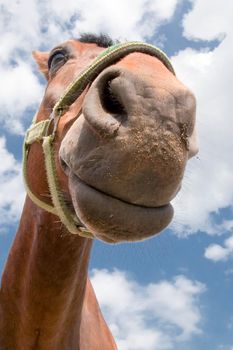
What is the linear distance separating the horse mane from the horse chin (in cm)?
177

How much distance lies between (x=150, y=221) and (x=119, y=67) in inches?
30.9

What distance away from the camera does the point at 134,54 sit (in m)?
2.80

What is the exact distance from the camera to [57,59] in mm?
4098

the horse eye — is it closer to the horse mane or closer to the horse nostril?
the horse mane

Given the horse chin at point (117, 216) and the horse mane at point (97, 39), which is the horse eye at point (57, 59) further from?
the horse chin at point (117, 216)

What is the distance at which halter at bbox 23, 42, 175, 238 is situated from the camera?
2902 millimetres

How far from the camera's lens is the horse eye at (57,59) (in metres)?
4.03

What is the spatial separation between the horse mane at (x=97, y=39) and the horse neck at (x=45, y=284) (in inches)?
55.7

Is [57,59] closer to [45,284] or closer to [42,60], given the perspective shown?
[42,60]

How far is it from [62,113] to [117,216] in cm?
110

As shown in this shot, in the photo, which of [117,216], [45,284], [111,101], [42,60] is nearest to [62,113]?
[111,101]

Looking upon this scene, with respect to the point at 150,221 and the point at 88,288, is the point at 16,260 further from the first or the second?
the point at 150,221

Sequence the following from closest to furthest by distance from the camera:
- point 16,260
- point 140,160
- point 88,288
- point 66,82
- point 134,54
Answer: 1. point 140,160
2. point 134,54
3. point 66,82
4. point 16,260
5. point 88,288

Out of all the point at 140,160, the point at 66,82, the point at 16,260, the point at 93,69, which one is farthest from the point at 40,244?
the point at 140,160
